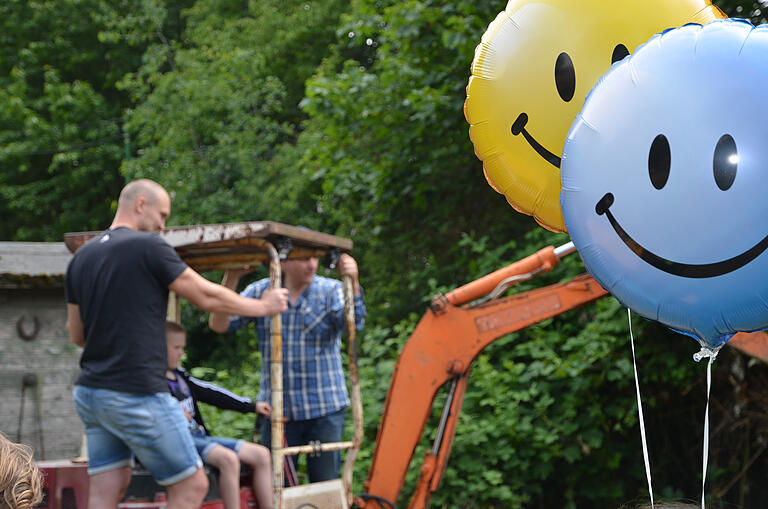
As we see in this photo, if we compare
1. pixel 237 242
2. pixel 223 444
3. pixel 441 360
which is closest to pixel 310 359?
pixel 441 360

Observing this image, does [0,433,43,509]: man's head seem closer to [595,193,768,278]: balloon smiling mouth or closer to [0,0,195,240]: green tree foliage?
[595,193,768,278]: balloon smiling mouth

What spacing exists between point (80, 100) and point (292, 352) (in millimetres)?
14818

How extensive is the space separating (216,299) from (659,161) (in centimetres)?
218

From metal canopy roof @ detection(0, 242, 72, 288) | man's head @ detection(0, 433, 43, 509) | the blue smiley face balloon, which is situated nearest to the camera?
man's head @ detection(0, 433, 43, 509)

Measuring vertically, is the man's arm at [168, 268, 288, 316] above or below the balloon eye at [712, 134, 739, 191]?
below

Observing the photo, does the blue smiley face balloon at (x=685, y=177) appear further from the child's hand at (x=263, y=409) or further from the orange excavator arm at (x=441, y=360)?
the child's hand at (x=263, y=409)

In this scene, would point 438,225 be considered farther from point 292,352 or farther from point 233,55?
point 233,55

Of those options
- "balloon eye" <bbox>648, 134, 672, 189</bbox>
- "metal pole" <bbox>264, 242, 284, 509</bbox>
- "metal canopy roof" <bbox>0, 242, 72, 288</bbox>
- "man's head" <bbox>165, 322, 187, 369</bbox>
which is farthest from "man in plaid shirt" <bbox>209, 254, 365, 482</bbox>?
"balloon eye" <bbox>648, 134, 672, 189</bbox>

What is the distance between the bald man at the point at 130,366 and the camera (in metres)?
3.17

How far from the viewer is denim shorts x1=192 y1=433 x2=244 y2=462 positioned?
3.63 m

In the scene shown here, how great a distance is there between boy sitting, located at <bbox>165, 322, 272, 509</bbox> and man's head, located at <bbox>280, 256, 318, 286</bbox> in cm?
72

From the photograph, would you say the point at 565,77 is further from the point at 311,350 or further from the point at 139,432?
the point at 311,350

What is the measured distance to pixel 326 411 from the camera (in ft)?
14.4

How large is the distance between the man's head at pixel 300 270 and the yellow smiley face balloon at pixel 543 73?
217 cm
